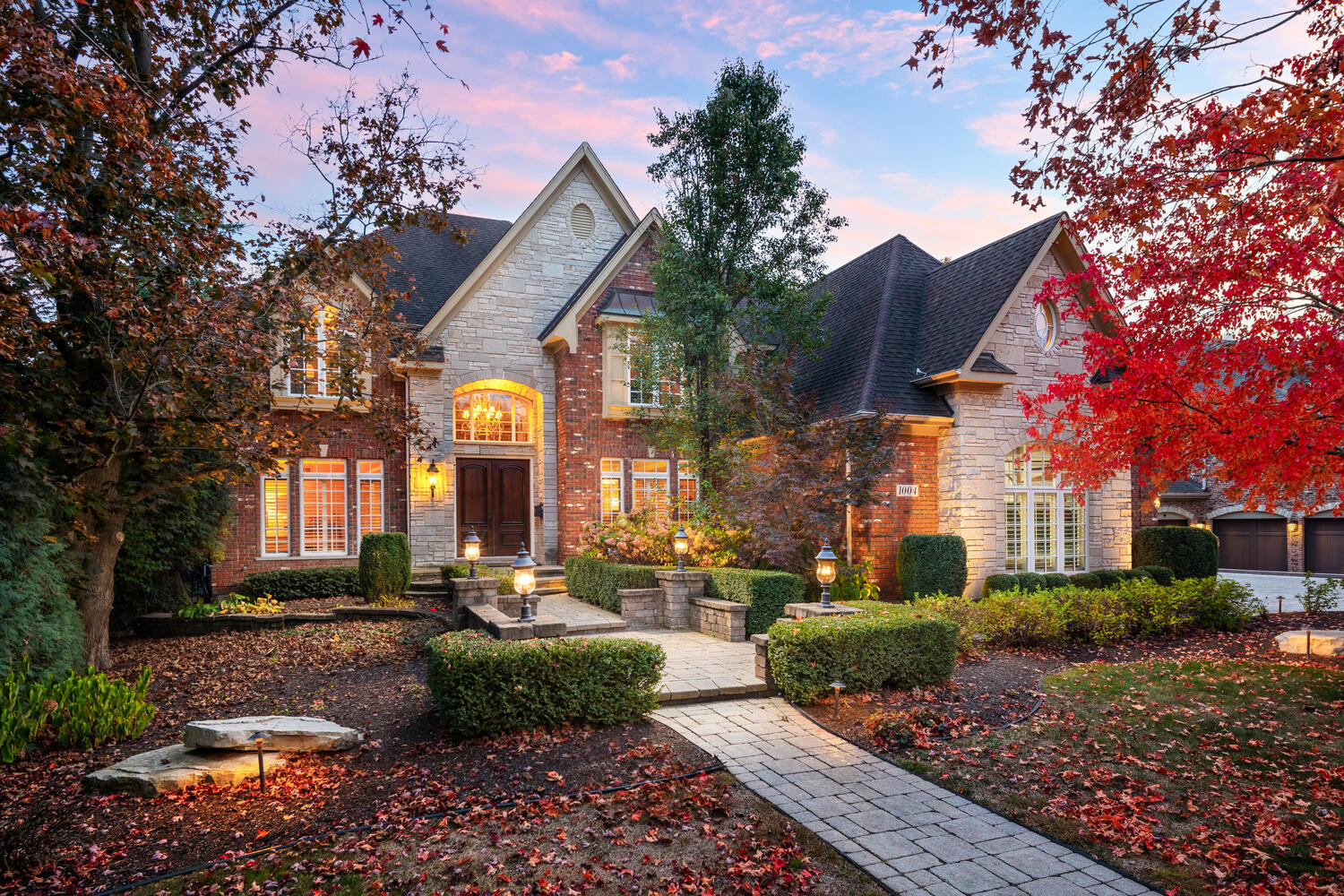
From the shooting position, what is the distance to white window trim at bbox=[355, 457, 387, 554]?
52.4 feet

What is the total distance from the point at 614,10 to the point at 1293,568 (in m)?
31.5

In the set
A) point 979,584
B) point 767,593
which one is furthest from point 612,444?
point 979,584

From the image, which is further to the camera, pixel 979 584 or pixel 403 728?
pixel 979 584

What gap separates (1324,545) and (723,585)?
1057 inches

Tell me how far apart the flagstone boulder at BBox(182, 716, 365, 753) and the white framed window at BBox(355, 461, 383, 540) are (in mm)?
10696

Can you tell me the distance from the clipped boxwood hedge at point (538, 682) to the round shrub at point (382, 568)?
7002mm

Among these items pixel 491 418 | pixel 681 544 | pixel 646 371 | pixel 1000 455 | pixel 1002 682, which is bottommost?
pixel 1002 682

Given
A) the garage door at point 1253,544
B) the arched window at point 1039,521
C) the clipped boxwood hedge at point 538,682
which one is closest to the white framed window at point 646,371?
the arched window at point 1039,521

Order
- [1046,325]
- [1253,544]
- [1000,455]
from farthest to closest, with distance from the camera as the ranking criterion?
[1253,544], [1046,325], [1000,455]

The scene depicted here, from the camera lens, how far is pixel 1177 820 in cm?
475

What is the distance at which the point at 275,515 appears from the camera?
15445 mm

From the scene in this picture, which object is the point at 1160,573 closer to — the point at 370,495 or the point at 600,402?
the point at 600,402

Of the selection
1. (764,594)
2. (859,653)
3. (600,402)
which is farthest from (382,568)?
(859,653)

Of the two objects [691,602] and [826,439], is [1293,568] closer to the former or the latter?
[826,439]
